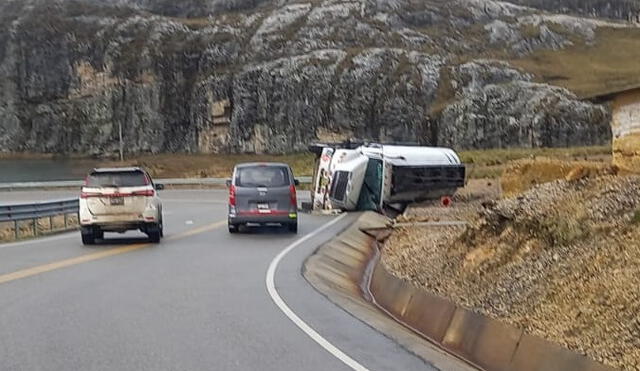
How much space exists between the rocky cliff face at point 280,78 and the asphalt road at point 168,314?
60616mm

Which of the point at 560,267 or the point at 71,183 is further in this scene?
the point at 71,183

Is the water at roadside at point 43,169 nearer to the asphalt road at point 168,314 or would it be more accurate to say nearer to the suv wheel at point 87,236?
the suv wheel at point 87,236

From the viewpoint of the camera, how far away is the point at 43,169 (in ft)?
274

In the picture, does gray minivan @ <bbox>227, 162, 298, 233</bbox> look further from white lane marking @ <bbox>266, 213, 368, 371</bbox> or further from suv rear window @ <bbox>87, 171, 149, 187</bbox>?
white lane marking @ <bbox>266, 213, 368, 371</bbox>

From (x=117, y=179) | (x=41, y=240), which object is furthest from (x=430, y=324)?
(x=41, y=240)

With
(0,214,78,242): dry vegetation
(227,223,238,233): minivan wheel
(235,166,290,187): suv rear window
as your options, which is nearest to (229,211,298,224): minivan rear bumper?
(227,223,238,233): minivan wheel

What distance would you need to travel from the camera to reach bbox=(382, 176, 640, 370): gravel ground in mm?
8867

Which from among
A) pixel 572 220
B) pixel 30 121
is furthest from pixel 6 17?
pixel 572 220

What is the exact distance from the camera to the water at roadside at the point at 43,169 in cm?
7162

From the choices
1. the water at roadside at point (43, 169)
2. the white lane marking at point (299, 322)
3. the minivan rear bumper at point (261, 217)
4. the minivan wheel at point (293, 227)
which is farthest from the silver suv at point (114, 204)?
the water at roadside at point (43, 169)

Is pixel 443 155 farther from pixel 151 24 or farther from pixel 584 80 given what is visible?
pixel 151 24

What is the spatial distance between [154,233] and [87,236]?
1.63 metres

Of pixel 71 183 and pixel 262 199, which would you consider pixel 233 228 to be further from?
pixel 71 183

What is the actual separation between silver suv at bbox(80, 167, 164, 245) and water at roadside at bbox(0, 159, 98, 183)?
47.9 metres
